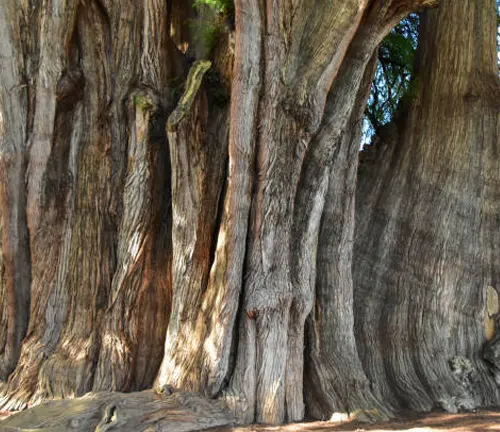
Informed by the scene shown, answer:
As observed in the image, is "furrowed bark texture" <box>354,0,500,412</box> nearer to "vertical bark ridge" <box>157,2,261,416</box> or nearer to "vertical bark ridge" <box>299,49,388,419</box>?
"vertical bark ridge" <box>299,49,388,419</box>

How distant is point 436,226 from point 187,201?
3.00m

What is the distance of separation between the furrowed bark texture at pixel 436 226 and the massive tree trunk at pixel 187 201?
0.49 meters

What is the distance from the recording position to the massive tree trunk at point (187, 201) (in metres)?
4.86

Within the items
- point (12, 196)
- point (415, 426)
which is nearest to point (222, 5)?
point (12, 196)

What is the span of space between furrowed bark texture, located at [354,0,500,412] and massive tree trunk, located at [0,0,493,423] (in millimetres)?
489

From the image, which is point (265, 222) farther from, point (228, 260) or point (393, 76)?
point (393, 76)

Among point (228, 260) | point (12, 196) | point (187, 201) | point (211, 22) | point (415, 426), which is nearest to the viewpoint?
point (415, 426)

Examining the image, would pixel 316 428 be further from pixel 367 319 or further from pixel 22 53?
pixel 22 53

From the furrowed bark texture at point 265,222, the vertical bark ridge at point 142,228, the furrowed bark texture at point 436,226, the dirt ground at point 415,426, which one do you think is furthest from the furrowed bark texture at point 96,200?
the furrowed bark texture at point 436,226

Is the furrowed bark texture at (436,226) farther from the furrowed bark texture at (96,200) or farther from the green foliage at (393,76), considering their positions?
the furrowed bark texture at (96,200)

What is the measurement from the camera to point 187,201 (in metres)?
5.10

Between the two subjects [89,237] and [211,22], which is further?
[211,22]

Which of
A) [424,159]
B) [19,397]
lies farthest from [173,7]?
[19,397]

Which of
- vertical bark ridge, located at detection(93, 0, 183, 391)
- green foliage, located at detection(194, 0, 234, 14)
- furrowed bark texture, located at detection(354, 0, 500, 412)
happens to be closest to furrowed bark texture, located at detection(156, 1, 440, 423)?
vertical bark ridge, located at detection(93, 0, 183, 391)
